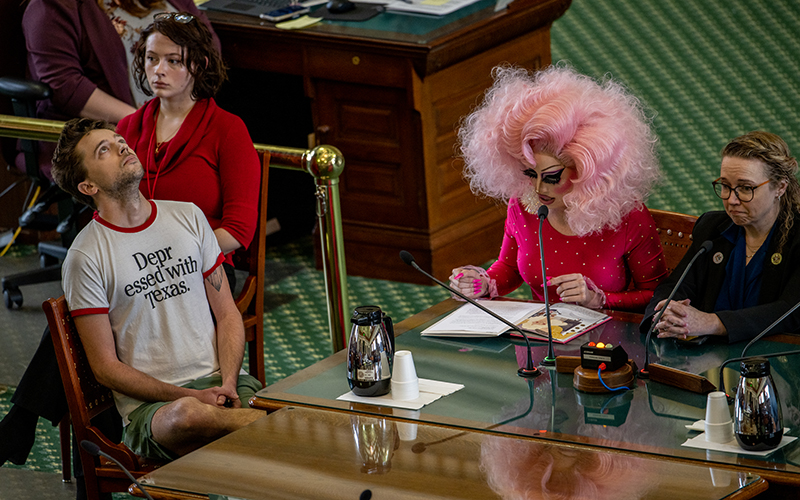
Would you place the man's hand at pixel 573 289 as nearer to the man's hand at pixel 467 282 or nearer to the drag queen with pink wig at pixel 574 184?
the drag queen with pink wig at pixel 574 184

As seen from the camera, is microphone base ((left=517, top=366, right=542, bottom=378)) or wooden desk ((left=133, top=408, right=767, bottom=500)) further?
microphone base ((left=517, top=366, right=542, bottom=378))

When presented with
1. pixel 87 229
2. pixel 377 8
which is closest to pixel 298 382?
pixel 87 229

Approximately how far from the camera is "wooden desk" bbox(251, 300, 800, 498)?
2197 millimetres

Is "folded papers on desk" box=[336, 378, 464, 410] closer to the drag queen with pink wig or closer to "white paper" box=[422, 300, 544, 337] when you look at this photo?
"white paper" box=[422, 300, 544, 337]

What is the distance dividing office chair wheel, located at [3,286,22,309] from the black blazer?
9.69ft

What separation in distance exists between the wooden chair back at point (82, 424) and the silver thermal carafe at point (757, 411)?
1.39 meters

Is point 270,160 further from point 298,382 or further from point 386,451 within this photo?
point 386,451

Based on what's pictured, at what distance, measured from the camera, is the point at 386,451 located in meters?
2.29

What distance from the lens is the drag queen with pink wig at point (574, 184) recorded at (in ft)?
9.94

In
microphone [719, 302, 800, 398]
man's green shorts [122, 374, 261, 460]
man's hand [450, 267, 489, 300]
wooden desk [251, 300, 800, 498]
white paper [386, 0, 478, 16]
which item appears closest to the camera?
wooden desk [251, 300, 800, 498]

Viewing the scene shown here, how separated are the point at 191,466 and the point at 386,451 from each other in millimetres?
395

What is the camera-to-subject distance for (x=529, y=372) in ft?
8.57

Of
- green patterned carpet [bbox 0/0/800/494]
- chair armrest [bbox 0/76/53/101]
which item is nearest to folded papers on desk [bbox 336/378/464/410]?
green patterned carpet [bbox 0/0/800/494]

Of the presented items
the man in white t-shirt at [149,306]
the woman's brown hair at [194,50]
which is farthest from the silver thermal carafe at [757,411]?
the woman's brown hair at [194,50]
